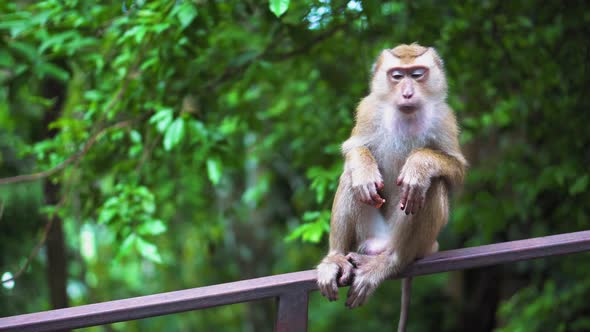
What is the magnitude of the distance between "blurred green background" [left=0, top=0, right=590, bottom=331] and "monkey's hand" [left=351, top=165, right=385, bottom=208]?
0.64 metres

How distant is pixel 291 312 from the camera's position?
2.13 meters

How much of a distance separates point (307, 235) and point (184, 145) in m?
1.07

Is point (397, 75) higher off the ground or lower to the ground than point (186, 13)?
lower

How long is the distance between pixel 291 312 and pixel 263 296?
0.37ft

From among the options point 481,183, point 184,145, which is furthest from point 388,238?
point 481,183

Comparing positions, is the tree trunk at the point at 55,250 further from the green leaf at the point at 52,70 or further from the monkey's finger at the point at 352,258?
the monkey's finger at the point at 352,258

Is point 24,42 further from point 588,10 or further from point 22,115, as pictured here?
point 588,10

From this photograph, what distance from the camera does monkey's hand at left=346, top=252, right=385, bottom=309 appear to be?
2.61 metres

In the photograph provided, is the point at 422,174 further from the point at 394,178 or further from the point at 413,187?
the point at 394,178

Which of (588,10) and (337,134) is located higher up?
(588,10)

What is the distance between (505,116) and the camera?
495 centimetres

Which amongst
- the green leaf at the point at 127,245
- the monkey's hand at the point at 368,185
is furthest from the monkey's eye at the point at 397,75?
the green leaf at the point at 127,245

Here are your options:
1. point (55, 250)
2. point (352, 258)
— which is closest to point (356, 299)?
point (352, 258)

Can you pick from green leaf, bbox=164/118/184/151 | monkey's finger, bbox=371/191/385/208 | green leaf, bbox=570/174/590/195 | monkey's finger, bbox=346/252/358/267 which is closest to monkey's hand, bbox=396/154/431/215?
monkey's finger, bbox=371/191/385/208
